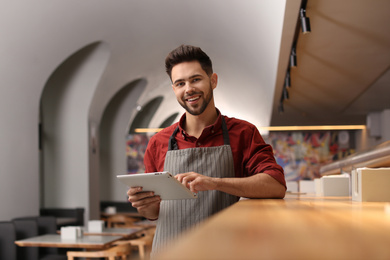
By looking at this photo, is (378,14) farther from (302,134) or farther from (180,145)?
(302,134)

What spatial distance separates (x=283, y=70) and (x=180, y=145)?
5085mm

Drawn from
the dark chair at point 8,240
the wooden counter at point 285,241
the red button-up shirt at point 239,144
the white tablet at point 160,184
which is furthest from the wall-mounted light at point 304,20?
the dark chair at point 8,240

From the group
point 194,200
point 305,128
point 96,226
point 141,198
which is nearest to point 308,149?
point 305,128

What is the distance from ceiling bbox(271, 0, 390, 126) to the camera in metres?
4.80

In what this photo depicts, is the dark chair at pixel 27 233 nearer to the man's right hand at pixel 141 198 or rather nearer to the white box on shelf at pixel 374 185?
the man's right hand at pixel 141 198

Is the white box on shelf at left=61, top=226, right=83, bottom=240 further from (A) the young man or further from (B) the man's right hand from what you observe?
(B) the man's right hand

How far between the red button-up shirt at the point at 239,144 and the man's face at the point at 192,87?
0.12 m

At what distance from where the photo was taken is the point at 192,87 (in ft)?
6.53

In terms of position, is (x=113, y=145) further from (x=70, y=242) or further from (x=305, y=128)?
(x=70, y=242)

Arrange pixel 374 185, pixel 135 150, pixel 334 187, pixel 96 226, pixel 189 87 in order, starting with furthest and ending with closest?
pixel 135 150, pixel 96 226, pixel 334 187, pixel 189 87, pixel 374 185

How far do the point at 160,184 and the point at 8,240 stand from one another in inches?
189

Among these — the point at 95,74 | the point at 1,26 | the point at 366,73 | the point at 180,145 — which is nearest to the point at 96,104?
the point at 95,74

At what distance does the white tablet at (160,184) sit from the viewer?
1.62 meters

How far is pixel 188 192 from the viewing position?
172cm
